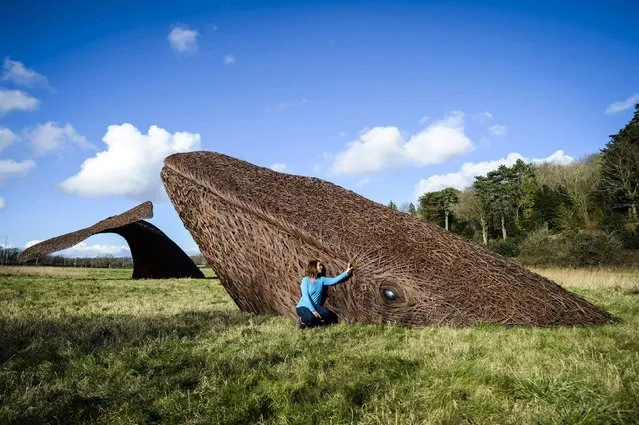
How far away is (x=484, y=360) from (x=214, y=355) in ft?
9.09

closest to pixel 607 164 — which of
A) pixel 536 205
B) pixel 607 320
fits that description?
pixel 536 205

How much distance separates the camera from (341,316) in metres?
6.83

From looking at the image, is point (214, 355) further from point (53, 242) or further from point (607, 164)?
point (607, 164)

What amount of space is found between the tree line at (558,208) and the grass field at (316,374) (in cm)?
2438

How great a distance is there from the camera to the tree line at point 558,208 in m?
27.9

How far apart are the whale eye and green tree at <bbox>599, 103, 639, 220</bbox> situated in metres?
43.1

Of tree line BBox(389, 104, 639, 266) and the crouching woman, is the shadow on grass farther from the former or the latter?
tree line BBox(389, 104, 639, 266)

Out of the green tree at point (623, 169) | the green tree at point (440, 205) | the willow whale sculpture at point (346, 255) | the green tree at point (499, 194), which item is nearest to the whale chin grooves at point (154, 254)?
the willow whale sculpture at point (346, 255)

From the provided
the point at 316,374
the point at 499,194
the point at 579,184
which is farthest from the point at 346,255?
the point at 499,194

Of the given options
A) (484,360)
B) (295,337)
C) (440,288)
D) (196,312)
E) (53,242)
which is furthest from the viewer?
(53,242)

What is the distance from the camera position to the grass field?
9.18 feet

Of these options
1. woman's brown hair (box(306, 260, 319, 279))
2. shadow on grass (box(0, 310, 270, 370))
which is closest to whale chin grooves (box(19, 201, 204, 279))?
shadow on grass (box(0, 310, 270, 370))

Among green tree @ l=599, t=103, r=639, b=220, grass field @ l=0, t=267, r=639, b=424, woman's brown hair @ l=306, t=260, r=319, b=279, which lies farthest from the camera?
green tree @ l=599, t=103, r=639, b=220

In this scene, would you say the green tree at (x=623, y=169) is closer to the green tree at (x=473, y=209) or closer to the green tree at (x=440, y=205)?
the green tree at (x=473, y=209)
